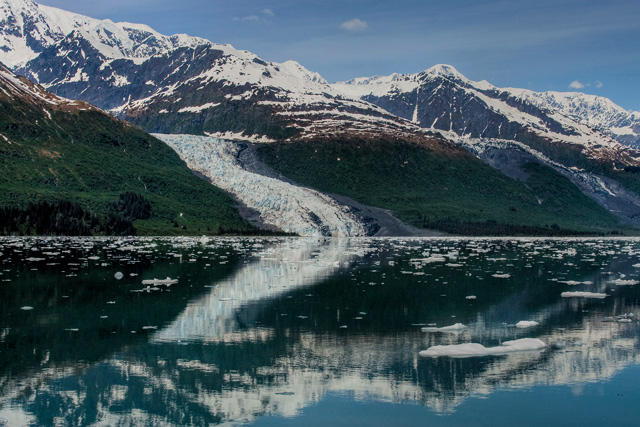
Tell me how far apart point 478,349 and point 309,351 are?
8259 millimetres

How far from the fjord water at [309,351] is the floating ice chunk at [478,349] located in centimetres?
47

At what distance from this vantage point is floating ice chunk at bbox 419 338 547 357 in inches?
1260

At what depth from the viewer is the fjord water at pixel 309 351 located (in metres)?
24.2

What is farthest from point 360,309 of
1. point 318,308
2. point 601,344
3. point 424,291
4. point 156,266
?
point 156,266

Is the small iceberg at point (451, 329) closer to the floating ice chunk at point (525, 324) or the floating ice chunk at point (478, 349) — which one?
the floating ice chunk at point (525, 324)

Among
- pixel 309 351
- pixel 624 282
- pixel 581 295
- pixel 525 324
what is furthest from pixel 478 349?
pixel 624 282

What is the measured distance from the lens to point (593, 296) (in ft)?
176

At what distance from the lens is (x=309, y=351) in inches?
1294

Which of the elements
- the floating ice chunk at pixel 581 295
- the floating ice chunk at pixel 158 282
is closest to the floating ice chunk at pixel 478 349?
the floating ice chunk at pixel 581 295

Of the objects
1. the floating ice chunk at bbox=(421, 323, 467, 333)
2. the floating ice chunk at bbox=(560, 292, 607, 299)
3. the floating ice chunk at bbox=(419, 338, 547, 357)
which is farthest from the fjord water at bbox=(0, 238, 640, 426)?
the floating ice chunk at bbox=(560, 292, 607, 299)

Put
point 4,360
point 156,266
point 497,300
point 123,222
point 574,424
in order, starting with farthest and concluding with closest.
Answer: point 123,222
point 156,266
point 497,300
point 4,360
point 574,424

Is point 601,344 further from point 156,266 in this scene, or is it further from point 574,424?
point 156,266

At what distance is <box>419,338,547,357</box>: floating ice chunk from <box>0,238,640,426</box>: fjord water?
47cm

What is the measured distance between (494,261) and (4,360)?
72.1 meters
